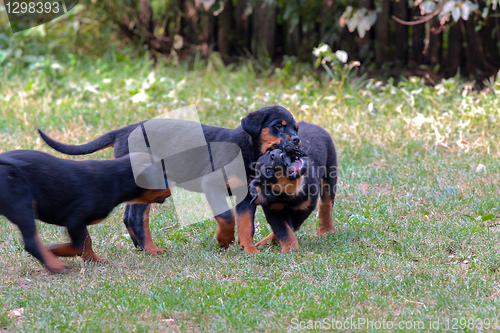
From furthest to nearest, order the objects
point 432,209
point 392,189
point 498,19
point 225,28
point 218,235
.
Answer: point 225,28 → point 498,19 → point 392,189 → point 432,209 → point 218,235

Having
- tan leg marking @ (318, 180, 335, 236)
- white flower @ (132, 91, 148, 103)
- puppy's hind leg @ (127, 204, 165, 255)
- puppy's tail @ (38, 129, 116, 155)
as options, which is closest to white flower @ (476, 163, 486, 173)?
tan leg marking @ (318, 180, 335, 236)

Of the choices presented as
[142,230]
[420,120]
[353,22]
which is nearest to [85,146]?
[142,230]

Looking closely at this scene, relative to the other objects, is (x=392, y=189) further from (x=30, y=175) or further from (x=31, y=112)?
(x=31, y=112)

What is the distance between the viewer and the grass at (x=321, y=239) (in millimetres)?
3732

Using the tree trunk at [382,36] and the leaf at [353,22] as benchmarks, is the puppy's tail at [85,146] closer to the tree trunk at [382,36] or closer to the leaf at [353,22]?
the leaf at [353,22]

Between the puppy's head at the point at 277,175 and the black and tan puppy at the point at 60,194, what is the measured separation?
70 cm

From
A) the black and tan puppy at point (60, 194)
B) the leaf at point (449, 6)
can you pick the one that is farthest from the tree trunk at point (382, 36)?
the black and tan puppy at point (60, 194)

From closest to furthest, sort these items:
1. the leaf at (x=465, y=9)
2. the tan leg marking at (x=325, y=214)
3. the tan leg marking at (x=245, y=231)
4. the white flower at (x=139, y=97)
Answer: the tan leg marking at (x=245, y=231) → the tan leg marking at (x=325, y=214) → the leaf at (x=465, y=9) → the white flower at (x=139, y=97)

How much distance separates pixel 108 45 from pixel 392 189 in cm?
761

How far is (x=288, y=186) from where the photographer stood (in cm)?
465

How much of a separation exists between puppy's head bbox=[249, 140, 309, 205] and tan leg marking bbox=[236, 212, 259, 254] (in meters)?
0.17

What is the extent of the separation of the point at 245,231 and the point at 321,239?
687 mm

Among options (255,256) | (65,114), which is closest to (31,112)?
(65,114)

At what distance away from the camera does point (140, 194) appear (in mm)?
4543
